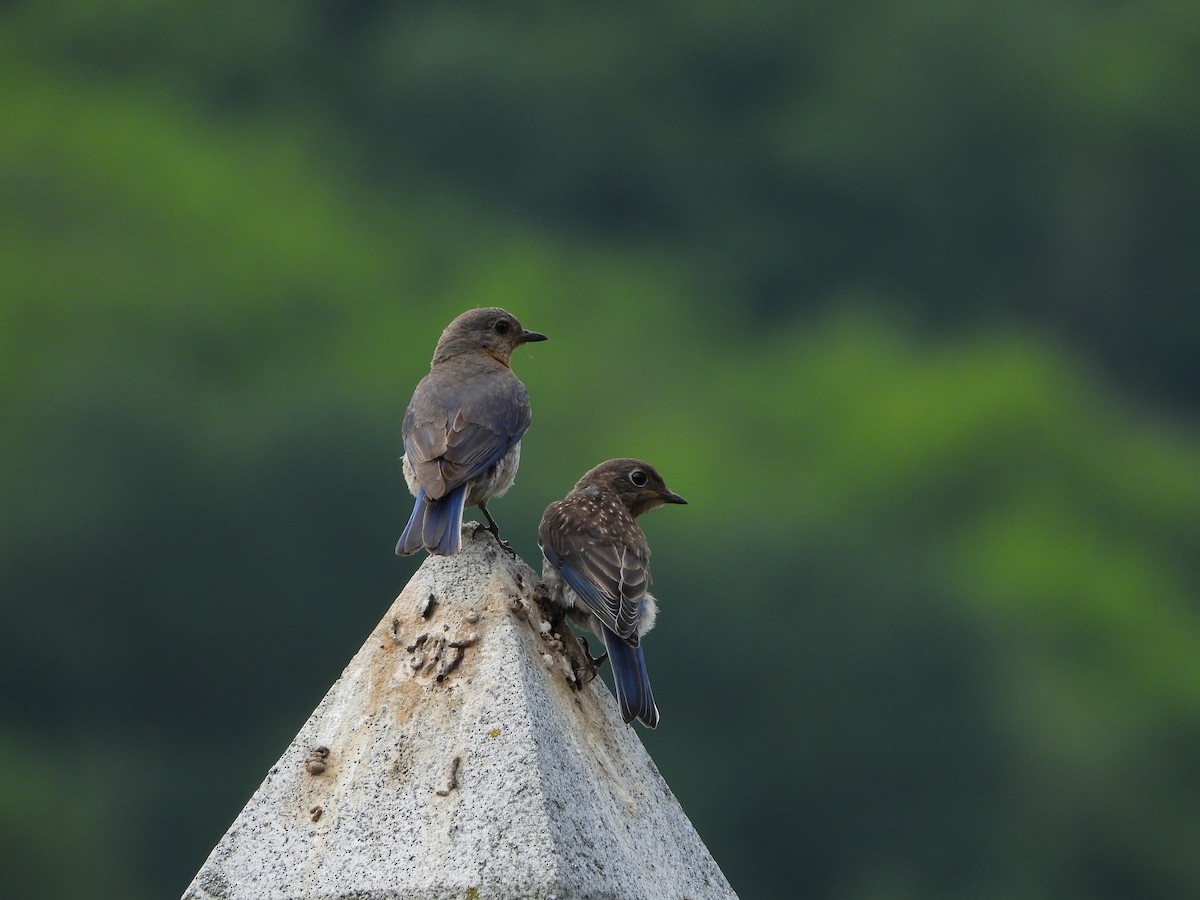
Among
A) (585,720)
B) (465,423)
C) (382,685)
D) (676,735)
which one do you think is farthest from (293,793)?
(676,735)

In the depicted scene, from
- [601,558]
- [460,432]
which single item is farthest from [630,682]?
[460,432]

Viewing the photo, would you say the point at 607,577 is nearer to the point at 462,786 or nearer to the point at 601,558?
the point at 601,558

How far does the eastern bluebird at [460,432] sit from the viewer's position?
555cm

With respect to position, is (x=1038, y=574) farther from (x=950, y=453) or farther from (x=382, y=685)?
(x=382, y=685)

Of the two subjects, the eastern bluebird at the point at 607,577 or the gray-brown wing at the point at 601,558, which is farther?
the gray-brown wing at the point at 601,558

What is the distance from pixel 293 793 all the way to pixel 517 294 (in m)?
22.7

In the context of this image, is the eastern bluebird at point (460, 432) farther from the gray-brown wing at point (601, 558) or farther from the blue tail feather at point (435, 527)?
the gray-brown wing at point (601, 558)

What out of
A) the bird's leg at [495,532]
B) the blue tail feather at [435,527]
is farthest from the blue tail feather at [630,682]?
the blue tail feather at [435,527]

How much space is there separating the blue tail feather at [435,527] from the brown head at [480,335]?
1.49m

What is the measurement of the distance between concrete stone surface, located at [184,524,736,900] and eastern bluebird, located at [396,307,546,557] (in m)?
0.84

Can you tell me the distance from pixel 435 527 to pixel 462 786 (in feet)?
4.31

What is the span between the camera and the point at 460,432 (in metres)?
6.08

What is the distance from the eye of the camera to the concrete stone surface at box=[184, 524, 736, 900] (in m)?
3.77

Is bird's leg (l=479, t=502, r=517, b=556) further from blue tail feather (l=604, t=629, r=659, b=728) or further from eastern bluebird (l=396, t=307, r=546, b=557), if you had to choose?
blue tail feather (l=604, t=629, r=659, b=728)
